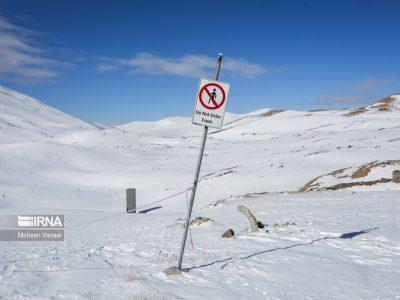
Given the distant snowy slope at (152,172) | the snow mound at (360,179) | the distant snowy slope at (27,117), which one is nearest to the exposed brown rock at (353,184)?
the snow mound at (360,179)

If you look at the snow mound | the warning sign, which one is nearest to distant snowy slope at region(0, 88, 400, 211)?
the snow mound

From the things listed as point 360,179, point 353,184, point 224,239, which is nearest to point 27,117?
point 360,179

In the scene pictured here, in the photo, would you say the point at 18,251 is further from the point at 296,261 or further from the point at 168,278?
the point at 296,261

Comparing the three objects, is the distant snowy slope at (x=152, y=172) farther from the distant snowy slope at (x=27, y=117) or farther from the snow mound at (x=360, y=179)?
the distant snowy slope at (x=27, y=117)

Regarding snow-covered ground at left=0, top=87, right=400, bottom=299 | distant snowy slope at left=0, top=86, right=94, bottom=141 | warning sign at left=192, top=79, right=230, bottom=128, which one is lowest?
snow-covered ground at left=0, top=87, right=400, bottom=299

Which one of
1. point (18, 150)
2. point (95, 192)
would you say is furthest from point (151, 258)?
point (18, 150)

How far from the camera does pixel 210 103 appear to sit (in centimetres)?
705

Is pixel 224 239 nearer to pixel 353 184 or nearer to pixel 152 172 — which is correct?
pixel 353 184

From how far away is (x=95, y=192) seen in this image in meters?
31.9

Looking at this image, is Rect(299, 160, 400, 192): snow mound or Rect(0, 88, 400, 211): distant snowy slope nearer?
Rect(299, 160, 400, 192): snow mound

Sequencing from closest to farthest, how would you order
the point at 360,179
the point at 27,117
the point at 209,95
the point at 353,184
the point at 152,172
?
the point at 209,95 → the point at 353,184 → the point at 360,179 → the point at 152,172 → the point at 27,117

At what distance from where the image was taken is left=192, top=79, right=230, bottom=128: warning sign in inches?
275

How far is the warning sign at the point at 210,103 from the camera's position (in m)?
6.99

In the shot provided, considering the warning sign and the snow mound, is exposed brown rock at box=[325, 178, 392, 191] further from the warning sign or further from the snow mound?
the warning sign
